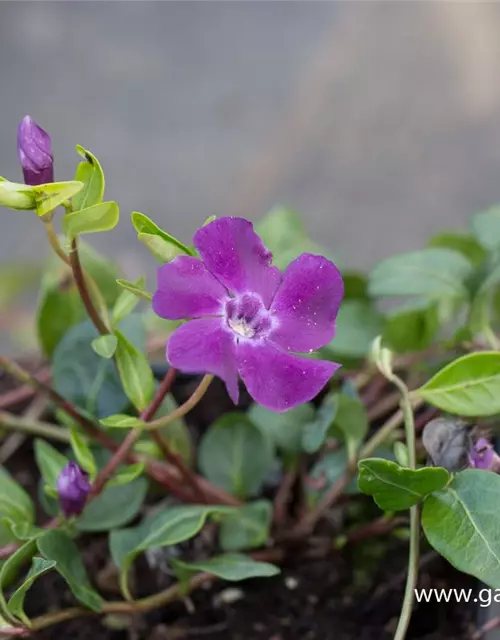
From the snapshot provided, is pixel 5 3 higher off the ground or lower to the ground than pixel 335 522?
higher

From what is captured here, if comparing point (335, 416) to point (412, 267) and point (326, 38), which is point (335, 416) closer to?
point (412, 267)

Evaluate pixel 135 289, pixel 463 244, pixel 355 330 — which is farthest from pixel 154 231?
pixel 463 244

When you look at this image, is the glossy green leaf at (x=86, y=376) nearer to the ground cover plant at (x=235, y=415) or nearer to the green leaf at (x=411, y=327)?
the ground cover plant at (x=235, y=415)

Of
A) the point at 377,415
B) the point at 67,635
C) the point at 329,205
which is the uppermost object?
the point at 329,205

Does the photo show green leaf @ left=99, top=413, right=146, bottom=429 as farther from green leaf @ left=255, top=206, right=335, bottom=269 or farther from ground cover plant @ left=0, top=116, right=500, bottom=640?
green leaf @ left=255, top=206, right=335, bottom=269

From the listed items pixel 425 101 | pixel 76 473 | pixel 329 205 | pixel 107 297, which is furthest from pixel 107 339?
pixel 425 101

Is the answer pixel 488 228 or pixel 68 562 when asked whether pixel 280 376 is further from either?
pixel 488 228
